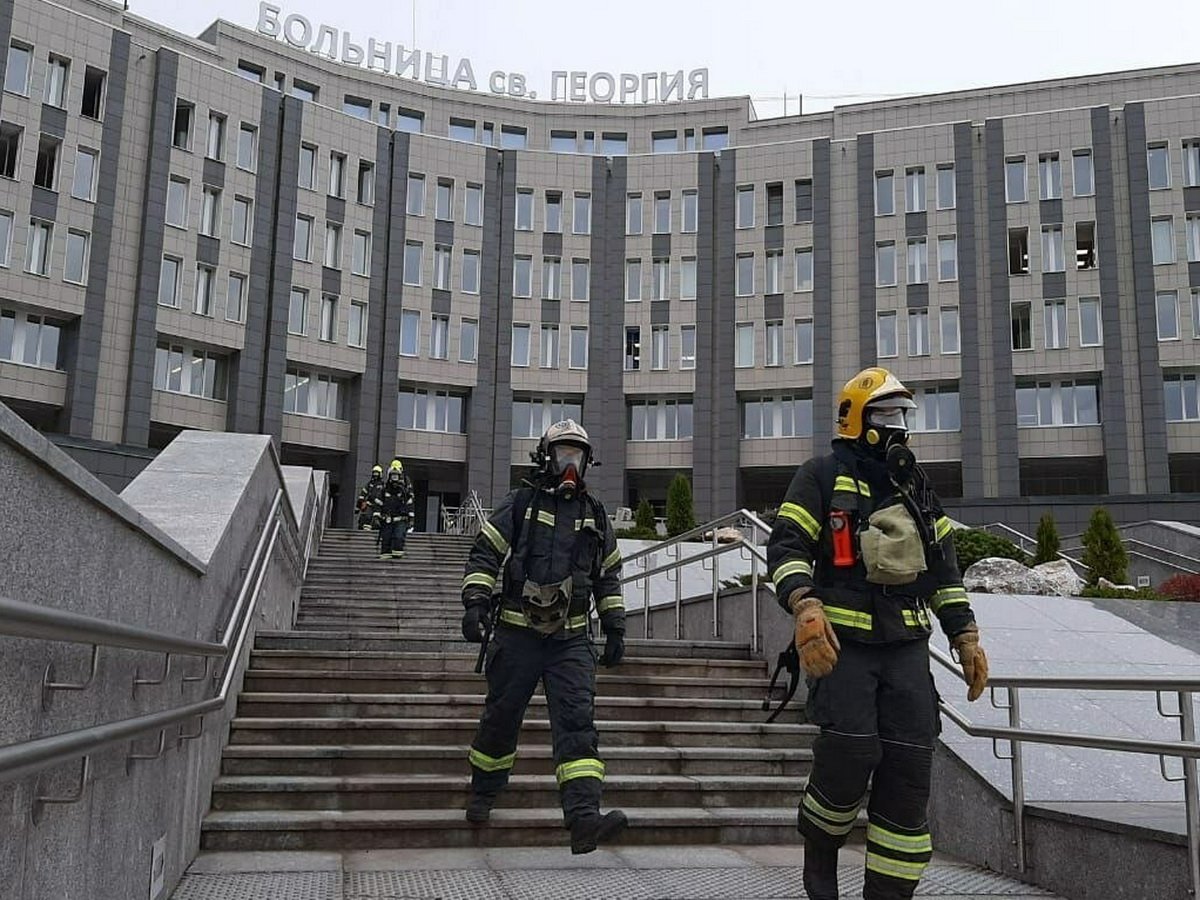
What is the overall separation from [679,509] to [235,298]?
17.5 m

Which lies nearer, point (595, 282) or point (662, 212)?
point (595, 282)

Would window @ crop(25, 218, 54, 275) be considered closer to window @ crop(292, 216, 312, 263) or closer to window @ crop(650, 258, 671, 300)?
window @ crop(292, 216, 312, 263)

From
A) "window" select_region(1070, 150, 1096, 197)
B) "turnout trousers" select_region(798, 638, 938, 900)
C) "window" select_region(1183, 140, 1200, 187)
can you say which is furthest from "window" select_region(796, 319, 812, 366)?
"turnout trousers" select_region(798, 638, 938, 900)

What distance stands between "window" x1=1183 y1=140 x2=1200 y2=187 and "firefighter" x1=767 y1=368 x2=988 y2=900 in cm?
4184

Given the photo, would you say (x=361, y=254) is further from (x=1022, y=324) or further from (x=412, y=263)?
(x=1022, y=324)

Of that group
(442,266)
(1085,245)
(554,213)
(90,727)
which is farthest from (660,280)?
(90,727)

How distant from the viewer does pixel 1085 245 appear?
41.8 meters

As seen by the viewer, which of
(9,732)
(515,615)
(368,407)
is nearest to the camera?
(9,732)

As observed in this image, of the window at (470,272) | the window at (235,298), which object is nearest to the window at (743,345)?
the window at (470,272)

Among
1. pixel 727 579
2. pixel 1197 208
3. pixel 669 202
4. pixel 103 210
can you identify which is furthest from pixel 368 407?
pixel 727 579

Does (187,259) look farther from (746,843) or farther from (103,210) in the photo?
(746,843)

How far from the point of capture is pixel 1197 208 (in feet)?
132

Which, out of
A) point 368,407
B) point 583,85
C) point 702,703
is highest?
point 583,85

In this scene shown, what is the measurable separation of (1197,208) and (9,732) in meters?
44.8
